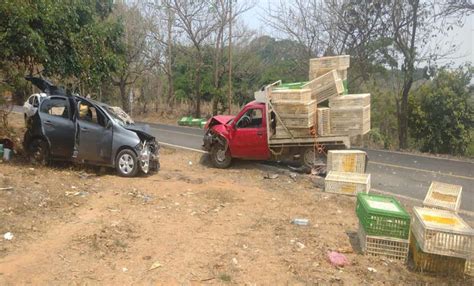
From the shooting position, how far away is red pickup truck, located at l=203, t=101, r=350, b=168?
11.8m

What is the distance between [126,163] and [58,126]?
1.94 m

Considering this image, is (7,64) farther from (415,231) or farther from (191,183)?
(415,231)

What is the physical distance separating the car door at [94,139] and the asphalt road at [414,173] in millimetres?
6506

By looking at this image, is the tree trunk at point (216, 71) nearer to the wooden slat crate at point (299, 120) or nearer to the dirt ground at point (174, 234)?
the wooden slat crate at point (299, 120)

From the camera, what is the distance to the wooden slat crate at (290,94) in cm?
1127

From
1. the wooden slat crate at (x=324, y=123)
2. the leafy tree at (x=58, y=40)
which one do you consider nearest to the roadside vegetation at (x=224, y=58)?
the leafy tree at (x=58, y=40)

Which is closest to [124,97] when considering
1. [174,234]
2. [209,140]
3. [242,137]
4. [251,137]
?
[209,140]

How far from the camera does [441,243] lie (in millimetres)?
5270

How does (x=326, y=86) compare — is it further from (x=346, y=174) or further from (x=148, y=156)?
(x=148, y=156)

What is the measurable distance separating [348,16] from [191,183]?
52.5ft

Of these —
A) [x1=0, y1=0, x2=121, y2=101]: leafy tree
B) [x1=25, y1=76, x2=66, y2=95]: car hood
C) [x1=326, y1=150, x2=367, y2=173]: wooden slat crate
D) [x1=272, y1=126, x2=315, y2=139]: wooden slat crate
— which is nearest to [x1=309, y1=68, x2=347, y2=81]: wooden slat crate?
[x1=272, y1=126, x2=315, y2=139]: wooden slat crate

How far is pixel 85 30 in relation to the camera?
524 inches

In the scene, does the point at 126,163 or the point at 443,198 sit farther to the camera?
the point at 126,163

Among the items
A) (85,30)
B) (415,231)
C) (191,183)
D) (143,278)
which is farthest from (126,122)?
(415,231)
